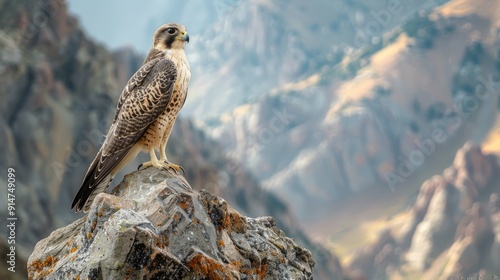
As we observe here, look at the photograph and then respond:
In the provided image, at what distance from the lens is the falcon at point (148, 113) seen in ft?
38.1

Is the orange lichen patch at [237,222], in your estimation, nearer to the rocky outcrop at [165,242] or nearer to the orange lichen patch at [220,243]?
the rocky outcrop at [165,242]

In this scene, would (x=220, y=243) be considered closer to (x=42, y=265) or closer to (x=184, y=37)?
(x=42, y=265)

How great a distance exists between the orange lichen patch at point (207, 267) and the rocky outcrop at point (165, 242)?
12 millimetres

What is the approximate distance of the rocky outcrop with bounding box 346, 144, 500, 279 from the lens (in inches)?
6088

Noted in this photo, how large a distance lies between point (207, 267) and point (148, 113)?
3978 mm

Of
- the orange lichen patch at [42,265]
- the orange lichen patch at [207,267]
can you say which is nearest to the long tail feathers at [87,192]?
the orange lichen patch at [42,265]

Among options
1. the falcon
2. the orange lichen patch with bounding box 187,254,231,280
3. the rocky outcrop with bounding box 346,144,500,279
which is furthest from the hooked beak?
the rocky outcrop with bounding box 346,144,500,279

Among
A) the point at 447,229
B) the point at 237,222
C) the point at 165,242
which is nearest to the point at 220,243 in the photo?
the point at 237,222

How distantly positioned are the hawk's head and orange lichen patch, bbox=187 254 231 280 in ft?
16.3

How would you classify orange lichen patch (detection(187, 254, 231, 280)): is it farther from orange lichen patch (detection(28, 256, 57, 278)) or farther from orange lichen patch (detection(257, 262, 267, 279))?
orange lichen patch (detection(28, 256, 57, 278))

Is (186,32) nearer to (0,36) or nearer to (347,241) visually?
(0,36)

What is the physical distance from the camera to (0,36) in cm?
5831

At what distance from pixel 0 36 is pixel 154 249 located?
179 feet

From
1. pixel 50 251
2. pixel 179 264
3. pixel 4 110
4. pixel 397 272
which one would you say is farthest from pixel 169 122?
pixel 397 272
